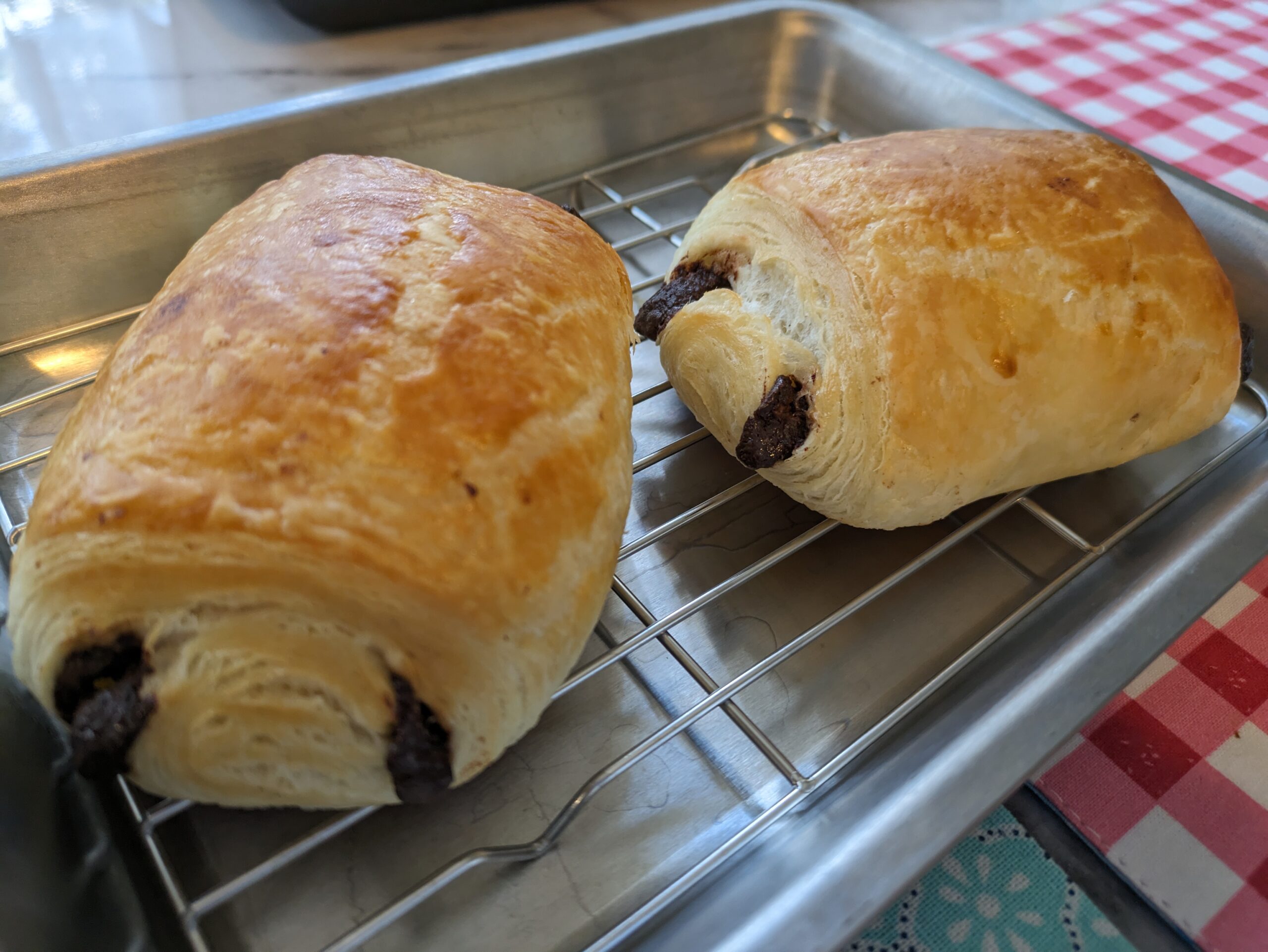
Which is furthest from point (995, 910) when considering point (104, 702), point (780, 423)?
point (104, 702)

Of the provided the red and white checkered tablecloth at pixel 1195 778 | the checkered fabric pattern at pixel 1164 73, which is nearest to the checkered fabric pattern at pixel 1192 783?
the red and white checkered tablecloth at pixel 1195 778

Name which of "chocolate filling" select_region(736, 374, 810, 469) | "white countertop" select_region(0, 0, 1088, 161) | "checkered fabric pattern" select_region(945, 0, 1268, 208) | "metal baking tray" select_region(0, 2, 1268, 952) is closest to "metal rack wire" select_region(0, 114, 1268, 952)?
"metal baking tray" select_region(0, 2, 1268, 952)

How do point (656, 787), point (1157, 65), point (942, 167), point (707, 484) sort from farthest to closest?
point (1157, 65) → point (707, 484) → point (942, 167) → point (656, 787)

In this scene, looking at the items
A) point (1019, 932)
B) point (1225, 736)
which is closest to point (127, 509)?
point (1019, 932)

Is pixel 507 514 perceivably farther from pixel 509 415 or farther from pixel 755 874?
pixel 755 874

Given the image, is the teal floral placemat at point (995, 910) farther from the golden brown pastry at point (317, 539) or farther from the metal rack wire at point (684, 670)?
the golden brown pastry at point (317, 539)

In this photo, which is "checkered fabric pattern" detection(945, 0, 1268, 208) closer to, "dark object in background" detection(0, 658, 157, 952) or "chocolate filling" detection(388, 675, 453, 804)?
"chocolate filling" detection(388, 675, 453, 804)
